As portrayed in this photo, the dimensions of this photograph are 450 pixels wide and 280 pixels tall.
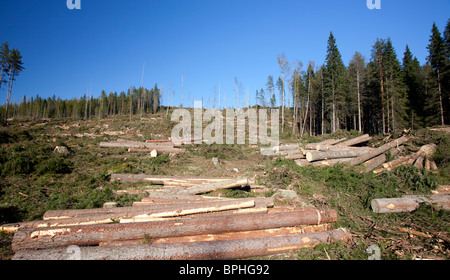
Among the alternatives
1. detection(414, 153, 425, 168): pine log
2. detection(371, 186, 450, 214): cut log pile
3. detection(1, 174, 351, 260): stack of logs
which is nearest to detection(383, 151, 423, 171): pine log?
detection(414, 153, 425, 168): pine log

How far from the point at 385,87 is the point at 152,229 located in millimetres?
33166

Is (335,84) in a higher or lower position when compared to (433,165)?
higher

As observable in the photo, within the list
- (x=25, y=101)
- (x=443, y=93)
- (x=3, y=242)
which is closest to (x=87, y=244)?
(x=3, y=242)

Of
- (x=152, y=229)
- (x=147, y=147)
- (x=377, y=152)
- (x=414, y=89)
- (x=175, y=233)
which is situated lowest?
(x=175, y=233)

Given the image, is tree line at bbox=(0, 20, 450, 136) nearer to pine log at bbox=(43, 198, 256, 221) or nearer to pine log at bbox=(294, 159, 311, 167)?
pine log at bbox=(294, 159, 311, 167)

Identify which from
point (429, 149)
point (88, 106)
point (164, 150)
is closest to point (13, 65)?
point (88, 106)

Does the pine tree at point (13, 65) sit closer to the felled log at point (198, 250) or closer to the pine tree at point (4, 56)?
the pine tree at point (4, 56)

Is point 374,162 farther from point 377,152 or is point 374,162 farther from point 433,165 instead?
point 433,165

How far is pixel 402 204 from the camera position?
5789 mm

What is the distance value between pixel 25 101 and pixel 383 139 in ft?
380

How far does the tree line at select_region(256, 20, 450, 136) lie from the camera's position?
2525cm

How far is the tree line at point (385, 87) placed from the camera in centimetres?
2525

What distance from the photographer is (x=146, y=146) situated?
1550 centimetres

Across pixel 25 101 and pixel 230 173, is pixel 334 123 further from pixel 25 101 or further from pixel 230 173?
pixel 25 101
